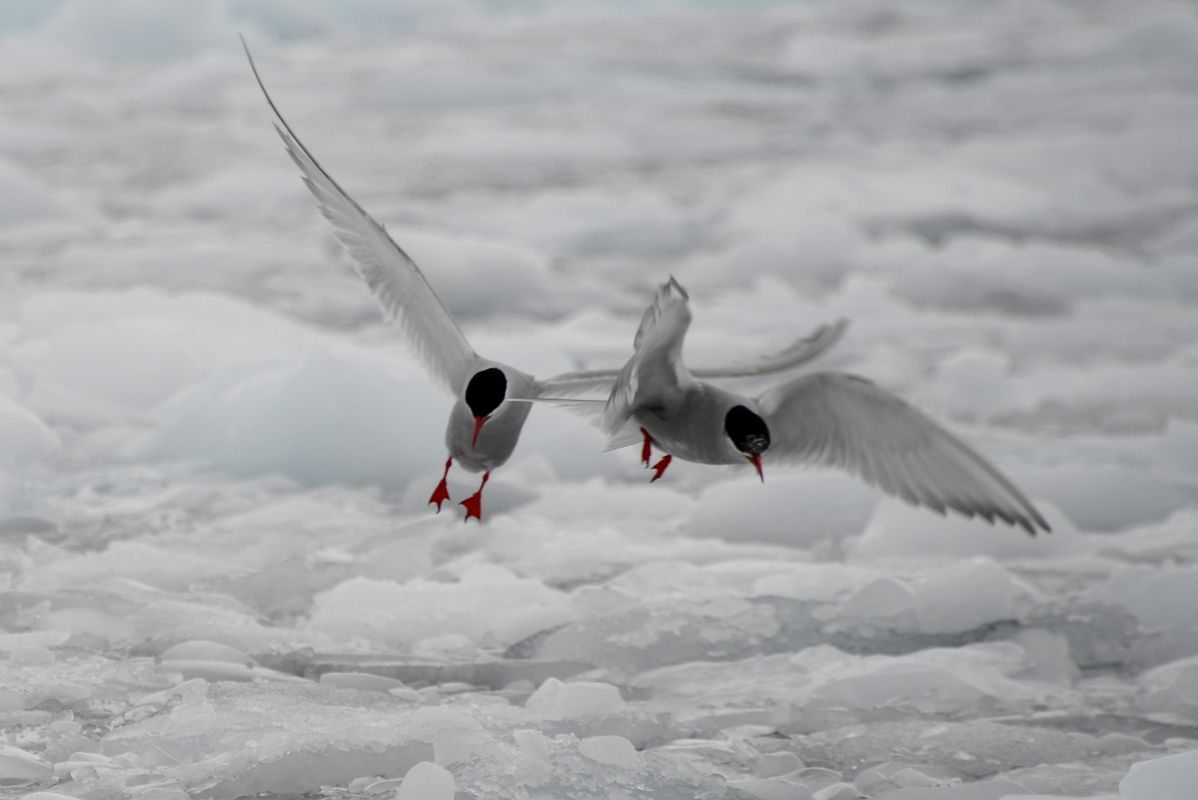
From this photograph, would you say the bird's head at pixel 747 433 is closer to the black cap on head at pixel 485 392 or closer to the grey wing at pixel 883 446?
the grey wing at pixel 883 446

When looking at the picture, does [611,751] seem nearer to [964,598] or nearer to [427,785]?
[427,785]

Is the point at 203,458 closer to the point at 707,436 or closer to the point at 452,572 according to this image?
the point at 452,572

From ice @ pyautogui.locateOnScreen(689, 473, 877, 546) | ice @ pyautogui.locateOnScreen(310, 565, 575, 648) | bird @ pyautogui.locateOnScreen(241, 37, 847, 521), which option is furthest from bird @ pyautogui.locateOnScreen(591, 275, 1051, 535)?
ice @ pyautogui.locateOnScreen(689, 473, 877, 546)

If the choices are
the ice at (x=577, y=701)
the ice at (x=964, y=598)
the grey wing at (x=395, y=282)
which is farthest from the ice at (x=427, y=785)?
the ice at (x=964, y=598)

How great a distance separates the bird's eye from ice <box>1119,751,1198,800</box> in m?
0.78

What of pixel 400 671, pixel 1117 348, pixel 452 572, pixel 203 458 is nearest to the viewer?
pixel 400 671

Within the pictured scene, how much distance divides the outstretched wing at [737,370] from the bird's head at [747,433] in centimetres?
29

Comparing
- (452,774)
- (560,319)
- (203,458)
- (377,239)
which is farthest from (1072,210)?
(452,774)

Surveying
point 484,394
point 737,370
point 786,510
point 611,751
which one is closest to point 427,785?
point 611,751

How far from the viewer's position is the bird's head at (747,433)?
2.40m

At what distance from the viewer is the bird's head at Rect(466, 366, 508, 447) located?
2.54m

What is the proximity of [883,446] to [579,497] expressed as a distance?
153 centimetres

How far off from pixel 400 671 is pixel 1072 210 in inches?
285

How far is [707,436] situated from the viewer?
2.50 metres
